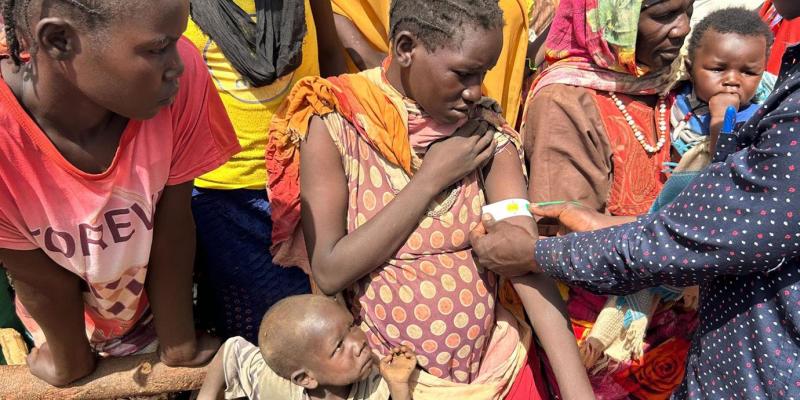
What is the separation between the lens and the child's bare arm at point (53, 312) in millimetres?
2240

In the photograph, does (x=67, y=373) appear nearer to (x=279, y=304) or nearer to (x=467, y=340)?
(x=279, y=304)

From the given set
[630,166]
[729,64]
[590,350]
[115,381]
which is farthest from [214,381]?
[729,64]

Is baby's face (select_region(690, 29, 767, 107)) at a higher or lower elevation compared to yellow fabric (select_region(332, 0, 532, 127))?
higher

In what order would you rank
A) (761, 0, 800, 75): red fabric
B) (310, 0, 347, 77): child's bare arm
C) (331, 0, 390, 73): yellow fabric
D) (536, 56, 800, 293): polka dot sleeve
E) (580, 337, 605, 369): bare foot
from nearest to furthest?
(536, 56, 800, 293): polka dot sleeve
(580, 337, 605, 369): bare foot
(310, 0, 347, 77): child's bare arm
(331, 0, 390, 73): yellow fabric
(761, 0, 800, 75): red fabric

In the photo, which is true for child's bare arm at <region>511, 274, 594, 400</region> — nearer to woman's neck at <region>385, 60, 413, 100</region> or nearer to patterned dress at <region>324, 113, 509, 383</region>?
patterned dress at <region>324, 113, 509, 383</region>

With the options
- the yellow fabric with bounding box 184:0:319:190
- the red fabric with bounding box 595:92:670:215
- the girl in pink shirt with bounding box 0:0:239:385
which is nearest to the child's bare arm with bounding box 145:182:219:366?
the girl in pink shirt with bounding box 0:0:239:385

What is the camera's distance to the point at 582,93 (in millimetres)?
2918

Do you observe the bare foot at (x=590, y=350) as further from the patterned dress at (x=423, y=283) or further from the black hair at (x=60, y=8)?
the black hair at (x=60, y=8)

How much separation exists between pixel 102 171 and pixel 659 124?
2099mm

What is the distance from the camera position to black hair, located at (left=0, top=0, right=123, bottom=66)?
1.74m

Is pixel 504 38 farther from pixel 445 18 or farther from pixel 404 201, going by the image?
pixel 404 201

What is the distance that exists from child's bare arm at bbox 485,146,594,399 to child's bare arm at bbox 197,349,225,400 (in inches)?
42.4

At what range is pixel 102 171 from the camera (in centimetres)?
214

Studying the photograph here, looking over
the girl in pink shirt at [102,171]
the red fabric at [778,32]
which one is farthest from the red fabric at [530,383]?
the red fabric at [778,32]
